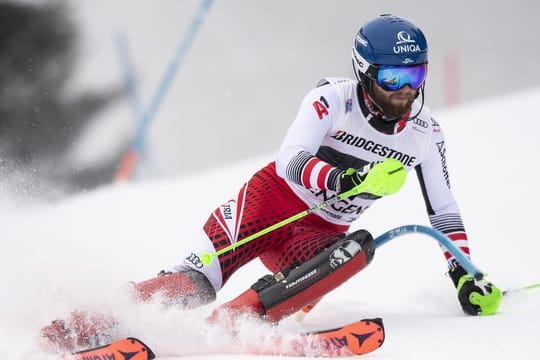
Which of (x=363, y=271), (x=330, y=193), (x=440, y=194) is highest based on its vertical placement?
(x=330, y=193)

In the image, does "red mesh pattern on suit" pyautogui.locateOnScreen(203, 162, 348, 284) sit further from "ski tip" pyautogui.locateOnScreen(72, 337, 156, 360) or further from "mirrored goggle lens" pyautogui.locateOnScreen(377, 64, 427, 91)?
"ski tip" pyautogui.locateOnScreen(72, 337, 156, 360)

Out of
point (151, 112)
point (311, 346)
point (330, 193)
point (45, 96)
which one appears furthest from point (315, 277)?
point (45, 96)

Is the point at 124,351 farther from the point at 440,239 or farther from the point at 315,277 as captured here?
the point at 440,239

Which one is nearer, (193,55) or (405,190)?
(405,190)

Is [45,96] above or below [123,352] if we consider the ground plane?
below

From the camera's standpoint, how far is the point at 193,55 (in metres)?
12.0

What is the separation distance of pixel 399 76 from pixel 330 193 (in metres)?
0.62

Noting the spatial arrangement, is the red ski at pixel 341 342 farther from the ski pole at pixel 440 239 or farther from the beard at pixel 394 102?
the beard at pixel 394 102

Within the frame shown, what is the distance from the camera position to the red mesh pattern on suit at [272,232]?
3490mm

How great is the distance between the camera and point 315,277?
3084 millimetres

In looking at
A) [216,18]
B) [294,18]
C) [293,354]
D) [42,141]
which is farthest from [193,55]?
[293,354]

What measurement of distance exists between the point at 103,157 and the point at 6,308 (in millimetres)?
8739

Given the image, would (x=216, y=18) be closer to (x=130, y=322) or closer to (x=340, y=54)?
(x=340, y=54)

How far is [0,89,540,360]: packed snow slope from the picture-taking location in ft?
9.67
